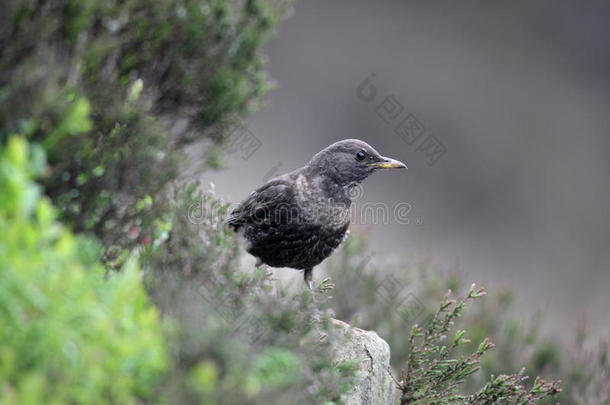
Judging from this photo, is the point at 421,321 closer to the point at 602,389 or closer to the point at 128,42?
the point at 602,389

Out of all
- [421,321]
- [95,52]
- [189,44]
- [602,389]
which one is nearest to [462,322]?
[421,321]

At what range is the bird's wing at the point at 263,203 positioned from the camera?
4195mm

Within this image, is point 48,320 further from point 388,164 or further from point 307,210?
point 388,164

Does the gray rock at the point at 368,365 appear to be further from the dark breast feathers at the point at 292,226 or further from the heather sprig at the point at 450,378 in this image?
the dark breast feathers at the point at 292,226

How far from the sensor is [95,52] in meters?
2.34

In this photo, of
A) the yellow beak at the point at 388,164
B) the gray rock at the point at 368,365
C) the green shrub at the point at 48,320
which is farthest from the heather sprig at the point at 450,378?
the green shrub at the point at 48,320

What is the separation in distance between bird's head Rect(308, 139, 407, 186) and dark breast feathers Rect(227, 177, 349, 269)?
208 millimetres

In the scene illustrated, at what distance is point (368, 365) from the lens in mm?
3512

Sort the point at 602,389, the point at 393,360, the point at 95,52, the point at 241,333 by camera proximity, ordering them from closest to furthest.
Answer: the point at 241,333
the point at 95,52
the point at 602,389
the point at 393,360

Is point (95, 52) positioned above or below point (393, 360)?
above

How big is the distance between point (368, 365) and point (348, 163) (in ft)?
5.05

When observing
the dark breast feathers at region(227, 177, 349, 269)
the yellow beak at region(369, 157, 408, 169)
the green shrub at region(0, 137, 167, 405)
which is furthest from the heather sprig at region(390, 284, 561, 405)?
the green shrub at region(0, 137, 167, 405)

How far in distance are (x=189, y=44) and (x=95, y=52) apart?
30.6 inches

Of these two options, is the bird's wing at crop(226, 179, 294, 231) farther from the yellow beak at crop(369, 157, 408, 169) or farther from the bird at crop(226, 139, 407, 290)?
the yellow beak at crop(369, 157, 408, 169)
